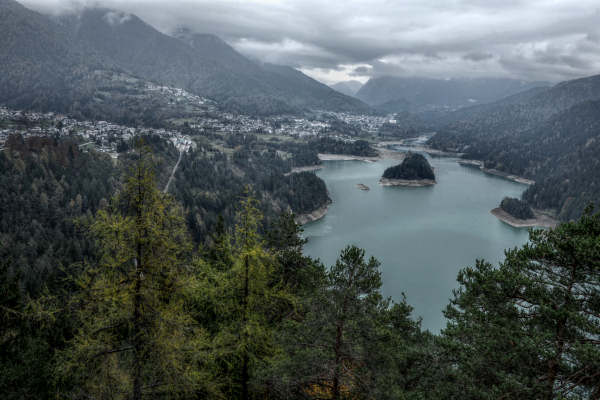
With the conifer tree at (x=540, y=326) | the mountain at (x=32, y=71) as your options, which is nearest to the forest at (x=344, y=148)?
the mountain at (x=32, y=71)

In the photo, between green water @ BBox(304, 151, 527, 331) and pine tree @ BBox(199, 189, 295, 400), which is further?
green water @ BBox(304, 151, 527, 331)

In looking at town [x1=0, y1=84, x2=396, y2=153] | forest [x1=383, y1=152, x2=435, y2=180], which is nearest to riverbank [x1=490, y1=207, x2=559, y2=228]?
forest [x1=383, y1=152, x2=435, y2=180]

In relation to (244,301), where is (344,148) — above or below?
below

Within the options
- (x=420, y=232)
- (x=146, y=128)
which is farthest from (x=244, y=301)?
(x=146, y=128)

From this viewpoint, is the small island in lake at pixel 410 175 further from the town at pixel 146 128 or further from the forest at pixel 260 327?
the forest at pixel 260 327

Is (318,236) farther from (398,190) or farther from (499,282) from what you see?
(499,282)

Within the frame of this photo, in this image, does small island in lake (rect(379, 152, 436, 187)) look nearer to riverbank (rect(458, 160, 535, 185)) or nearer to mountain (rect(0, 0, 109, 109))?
riverbank (rect(458, 160, 535, 185))

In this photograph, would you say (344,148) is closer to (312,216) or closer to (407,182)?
(407,182)
